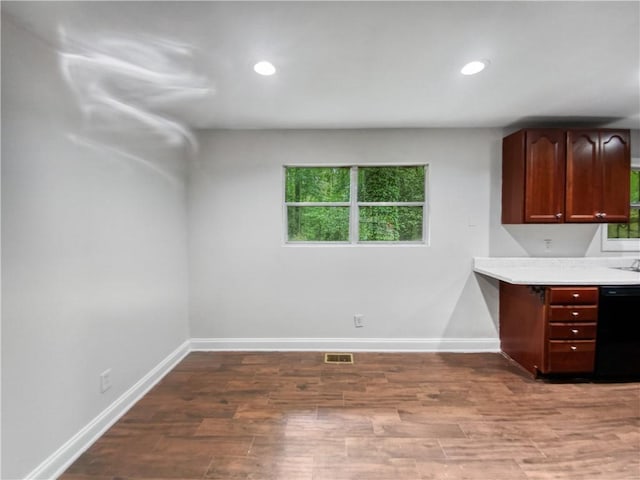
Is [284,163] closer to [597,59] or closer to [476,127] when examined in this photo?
[476,127]

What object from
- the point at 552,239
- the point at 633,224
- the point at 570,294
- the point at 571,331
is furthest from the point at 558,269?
the point at 633,224

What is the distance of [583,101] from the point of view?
8.29 ft

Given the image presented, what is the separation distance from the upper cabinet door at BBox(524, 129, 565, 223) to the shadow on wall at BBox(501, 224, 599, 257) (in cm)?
43

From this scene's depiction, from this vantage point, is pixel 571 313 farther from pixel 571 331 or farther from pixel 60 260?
pixel 60 260

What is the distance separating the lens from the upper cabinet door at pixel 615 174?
2.92 meters

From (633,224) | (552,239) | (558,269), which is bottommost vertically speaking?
(558,269)

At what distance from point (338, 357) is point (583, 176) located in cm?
286

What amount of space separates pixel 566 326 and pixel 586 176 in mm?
1386

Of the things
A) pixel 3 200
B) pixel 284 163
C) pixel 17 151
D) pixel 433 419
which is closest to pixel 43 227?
pixel 3 200

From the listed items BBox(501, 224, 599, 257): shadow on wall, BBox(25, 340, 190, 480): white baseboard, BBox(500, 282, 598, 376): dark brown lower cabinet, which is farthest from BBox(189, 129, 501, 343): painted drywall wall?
BBox(25, 340, 190, 480): white baseboard

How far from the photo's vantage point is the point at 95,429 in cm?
200

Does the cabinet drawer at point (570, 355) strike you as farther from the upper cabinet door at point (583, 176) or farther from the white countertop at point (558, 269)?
the upper cabinet door at point (583, 176)

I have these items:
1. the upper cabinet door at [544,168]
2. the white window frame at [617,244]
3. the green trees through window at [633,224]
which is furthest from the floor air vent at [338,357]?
the green trees through window at [633,224]

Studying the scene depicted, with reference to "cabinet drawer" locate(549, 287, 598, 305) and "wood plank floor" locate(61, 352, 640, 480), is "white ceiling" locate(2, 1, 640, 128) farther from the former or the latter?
"wood plank floor" locate(61, 352, 640, 480)
